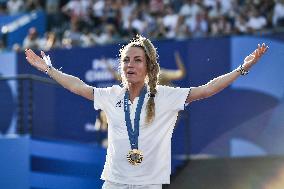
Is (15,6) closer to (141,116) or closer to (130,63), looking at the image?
(130,63)

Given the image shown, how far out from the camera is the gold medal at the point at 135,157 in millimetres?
5645

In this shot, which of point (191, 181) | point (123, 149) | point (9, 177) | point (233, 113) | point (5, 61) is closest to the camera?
point (123, 149)

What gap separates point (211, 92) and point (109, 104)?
0.75 m

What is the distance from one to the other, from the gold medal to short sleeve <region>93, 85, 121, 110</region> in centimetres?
48

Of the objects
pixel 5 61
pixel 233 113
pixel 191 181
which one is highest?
pixel 5 61

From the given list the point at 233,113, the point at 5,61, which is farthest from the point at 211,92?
the point at 5,61

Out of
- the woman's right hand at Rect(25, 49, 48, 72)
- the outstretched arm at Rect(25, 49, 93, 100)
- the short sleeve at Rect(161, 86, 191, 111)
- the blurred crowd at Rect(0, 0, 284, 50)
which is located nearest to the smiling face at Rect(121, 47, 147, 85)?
the short sleeve at Rect(161, 86, 191, 111)

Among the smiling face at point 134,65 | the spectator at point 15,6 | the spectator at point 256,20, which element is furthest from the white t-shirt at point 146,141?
the spectator at point 15,6

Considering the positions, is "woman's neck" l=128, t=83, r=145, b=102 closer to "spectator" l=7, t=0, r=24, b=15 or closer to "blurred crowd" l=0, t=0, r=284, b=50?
"blurred crowd" l=0, t=0, r=284, b=50

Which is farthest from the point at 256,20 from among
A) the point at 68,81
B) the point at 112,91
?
the point at 112,91

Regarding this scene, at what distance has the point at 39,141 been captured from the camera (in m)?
12.1

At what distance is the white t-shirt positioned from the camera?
5.70m

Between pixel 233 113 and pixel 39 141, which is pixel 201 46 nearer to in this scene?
pixel 233 113

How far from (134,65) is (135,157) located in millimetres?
692
